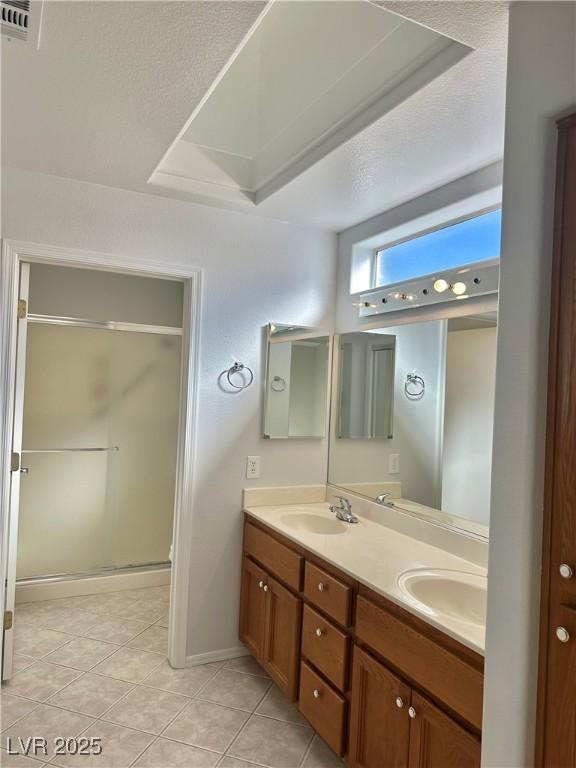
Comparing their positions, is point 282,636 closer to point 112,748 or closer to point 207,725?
point 207,725

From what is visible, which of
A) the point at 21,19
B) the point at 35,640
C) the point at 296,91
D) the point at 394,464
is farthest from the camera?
the point at 35,640

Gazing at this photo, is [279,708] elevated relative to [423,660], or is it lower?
lower

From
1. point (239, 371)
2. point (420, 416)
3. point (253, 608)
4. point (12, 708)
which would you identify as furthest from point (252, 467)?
point (12, 708)

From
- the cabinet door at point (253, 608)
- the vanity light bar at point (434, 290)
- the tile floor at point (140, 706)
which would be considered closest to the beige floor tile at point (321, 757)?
the tile floor at point (140, 706)

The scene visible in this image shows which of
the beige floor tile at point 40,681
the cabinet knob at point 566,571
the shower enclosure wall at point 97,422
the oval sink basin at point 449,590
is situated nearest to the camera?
the cabinet knob at point 566,571

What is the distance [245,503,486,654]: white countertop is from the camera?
4.84ft

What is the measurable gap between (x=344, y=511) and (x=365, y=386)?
2.23 ft

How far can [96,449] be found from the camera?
149 inches

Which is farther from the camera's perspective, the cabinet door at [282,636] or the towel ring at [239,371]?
the towel ring at [239,371]

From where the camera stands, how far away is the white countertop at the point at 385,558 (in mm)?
1476

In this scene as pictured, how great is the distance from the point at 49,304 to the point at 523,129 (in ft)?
10.5

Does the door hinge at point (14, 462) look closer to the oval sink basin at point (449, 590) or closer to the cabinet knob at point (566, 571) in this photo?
the oval sink basin at point (449, 590)

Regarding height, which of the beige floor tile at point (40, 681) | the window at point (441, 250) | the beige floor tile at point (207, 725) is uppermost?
the window at point (441, 250)

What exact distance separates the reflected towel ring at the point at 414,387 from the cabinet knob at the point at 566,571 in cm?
134
